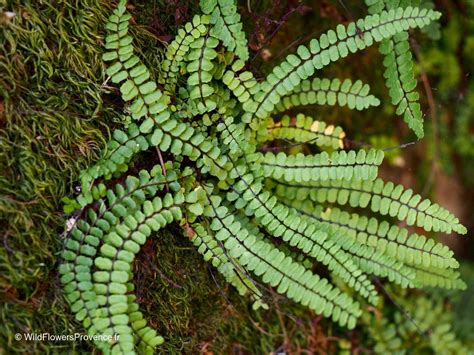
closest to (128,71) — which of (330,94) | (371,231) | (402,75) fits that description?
(330,94)

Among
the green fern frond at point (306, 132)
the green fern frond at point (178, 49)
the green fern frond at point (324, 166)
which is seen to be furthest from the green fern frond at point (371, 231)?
the green fern frond at point (178, 49)

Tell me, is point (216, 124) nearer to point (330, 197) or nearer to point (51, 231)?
point (330, 197)

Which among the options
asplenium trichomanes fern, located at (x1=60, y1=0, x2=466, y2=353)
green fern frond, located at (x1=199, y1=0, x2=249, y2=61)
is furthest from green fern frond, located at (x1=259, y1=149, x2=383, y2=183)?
green fern frond, located at (x1=199, y1=0, x2=249, y2=61)

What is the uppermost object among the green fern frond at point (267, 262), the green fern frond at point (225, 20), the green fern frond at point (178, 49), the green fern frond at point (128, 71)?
the green fern frond at point (225, 20)

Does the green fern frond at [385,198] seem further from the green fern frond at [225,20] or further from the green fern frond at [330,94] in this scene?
the green fern frond at [225,20]

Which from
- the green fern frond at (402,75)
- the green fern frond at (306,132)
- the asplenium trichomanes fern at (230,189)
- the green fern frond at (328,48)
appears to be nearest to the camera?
the asplenium trichomanes fern at (230,189)

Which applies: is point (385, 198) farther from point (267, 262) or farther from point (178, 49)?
point (178, 49)

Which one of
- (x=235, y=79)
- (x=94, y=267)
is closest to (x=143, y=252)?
(x=94, y=267)

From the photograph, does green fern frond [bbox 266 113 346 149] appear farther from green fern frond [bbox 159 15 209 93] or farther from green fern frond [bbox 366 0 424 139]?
green fern frond [bbox 159 15 209 93]
